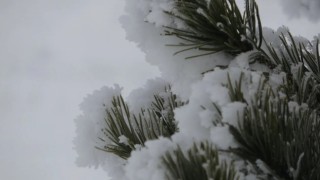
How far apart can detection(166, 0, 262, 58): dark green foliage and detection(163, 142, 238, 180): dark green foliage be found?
60cm

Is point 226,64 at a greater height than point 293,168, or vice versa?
point 226,64

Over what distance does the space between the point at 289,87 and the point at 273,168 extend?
38 centimetres

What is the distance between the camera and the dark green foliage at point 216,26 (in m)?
1.72

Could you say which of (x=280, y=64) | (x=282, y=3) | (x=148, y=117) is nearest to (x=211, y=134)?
(x=280, y=64)

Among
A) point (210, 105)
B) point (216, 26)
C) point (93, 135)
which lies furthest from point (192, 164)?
point (93, 135)

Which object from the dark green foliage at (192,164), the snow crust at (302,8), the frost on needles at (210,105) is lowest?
the dark green foliage at (192,164)

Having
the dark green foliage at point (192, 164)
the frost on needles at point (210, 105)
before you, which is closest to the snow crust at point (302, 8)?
the frost on needles at point (210, 105)

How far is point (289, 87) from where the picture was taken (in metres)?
1.63

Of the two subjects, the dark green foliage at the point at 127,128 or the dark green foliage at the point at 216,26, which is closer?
the dark green foliage at the point at 216,26

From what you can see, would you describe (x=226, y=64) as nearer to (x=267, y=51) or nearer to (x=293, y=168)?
(x=267, y=51)

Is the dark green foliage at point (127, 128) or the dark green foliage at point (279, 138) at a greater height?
the dark green foliage at point (127, 128)

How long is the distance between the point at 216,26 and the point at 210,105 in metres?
0.48

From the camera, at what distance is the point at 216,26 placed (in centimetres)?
173

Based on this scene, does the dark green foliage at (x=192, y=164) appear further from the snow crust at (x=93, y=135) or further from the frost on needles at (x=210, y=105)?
the snow crust at (x=93, y=135)
